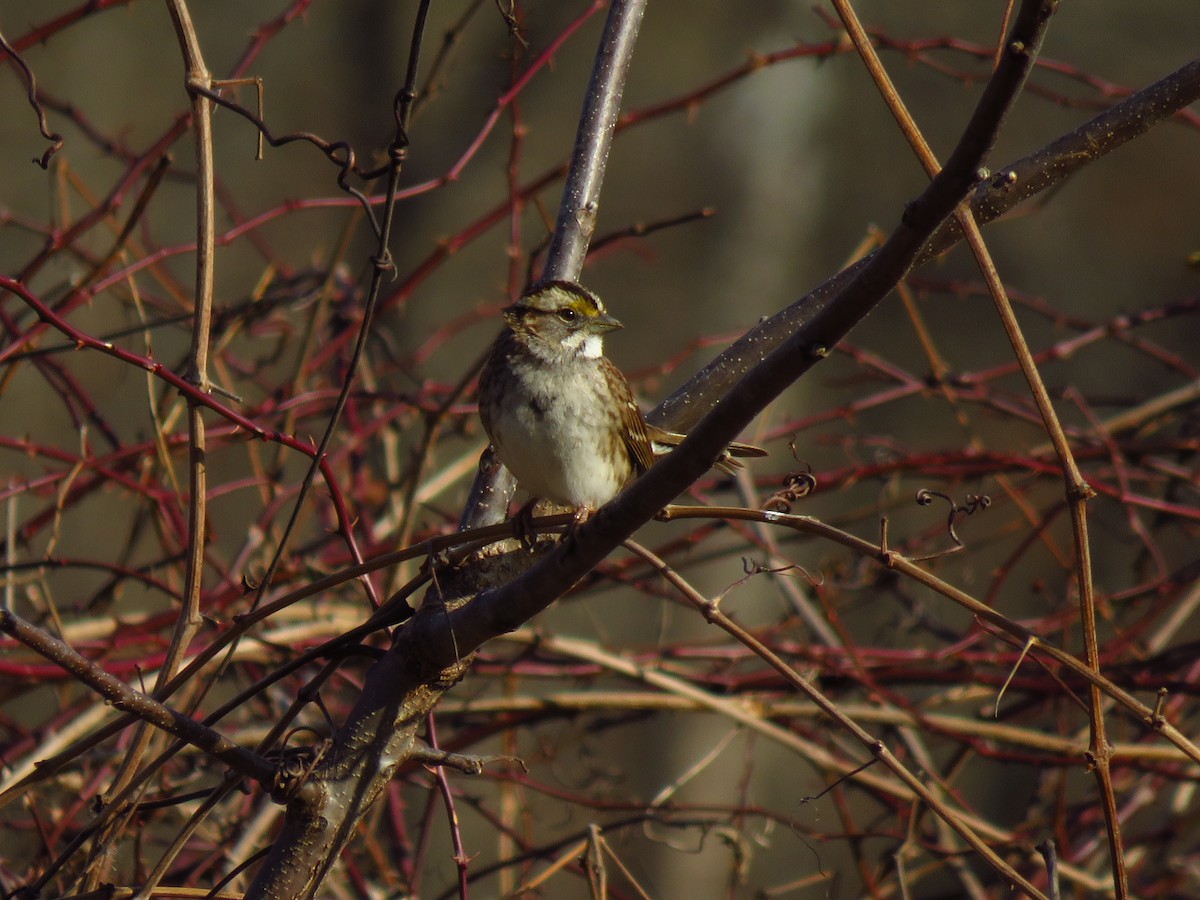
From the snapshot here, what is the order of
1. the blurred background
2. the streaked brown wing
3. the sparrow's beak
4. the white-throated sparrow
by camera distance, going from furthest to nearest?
the blurred background < the sparrow's beak < the streaked brown wing < the white-throated sparrow

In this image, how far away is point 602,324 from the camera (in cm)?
298

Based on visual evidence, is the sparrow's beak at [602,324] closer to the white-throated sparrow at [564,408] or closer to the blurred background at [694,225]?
the white-throated sparrow at [564,408]

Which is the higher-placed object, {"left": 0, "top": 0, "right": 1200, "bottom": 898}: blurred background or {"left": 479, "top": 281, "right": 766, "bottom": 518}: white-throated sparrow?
{"left": 0, "top": 0, "right": 1200, "bottom": 898}: blurred background

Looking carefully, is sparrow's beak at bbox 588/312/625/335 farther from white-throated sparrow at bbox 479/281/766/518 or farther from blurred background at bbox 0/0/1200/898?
blurred background at bbox 0/0/1200/898

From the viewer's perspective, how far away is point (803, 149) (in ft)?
30.7

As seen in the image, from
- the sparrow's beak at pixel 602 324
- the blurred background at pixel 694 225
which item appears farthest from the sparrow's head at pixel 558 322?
the blurred background at pixel 694 225

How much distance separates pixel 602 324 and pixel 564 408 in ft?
1.15

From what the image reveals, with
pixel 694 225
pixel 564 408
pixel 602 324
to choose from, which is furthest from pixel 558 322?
pixel 694 225

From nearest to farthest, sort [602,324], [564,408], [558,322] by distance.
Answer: [564,408], [558,322], [602,324]

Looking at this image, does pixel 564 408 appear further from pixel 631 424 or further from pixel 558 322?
pixel 558 322

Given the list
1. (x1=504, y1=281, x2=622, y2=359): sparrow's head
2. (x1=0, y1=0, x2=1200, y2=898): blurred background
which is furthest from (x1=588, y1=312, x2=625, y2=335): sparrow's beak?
(x1=0, y1=0, x2=1200, y2=898): blurred background

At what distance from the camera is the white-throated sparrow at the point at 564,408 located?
2.60m

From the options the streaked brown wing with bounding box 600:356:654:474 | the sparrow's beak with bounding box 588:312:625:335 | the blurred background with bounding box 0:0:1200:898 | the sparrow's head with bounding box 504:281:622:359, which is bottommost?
the streaked brown wing with bounding box 600:356:654:474

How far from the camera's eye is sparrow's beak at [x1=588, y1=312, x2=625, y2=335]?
2965 millimetres
